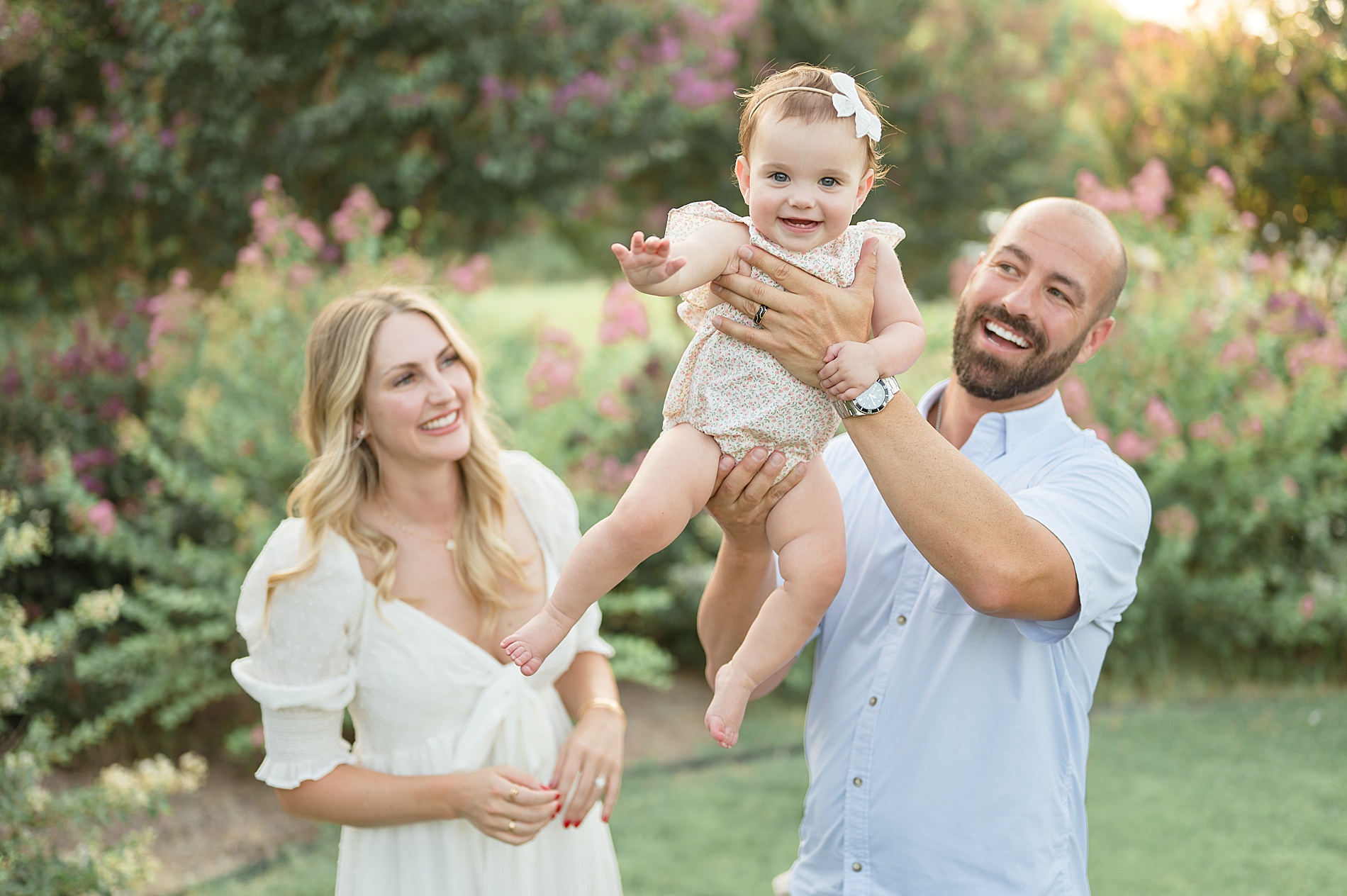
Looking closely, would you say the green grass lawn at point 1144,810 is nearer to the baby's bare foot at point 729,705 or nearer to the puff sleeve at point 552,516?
the puff sleeve at point 552,516

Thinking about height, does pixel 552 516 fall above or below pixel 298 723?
above

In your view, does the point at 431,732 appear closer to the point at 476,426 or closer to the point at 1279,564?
the point at 476,426

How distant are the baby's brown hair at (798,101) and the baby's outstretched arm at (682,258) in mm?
182

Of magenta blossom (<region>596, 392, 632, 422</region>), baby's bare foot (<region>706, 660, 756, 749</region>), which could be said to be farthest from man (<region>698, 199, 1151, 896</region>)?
magenta blossom (<region>596, 392, 632, 422</region>)

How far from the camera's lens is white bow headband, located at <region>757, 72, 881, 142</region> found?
6.37 ft

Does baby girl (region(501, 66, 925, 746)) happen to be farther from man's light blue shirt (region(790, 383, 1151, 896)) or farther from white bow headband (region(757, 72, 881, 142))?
man's light blue shirt (region(790, 383, 1151, 896))

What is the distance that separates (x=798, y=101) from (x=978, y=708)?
3.87ft

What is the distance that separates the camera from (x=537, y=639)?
78.8 inches

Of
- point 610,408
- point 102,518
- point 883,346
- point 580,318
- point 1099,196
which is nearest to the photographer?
point 883,346

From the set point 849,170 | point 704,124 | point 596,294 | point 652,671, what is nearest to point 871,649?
point 849,170

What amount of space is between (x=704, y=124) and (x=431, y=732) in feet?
34.1

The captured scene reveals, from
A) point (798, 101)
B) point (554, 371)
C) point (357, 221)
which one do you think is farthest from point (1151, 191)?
point (798, 101)

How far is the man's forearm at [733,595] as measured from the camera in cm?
225

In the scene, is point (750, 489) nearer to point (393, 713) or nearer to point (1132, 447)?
point (393, 713)
